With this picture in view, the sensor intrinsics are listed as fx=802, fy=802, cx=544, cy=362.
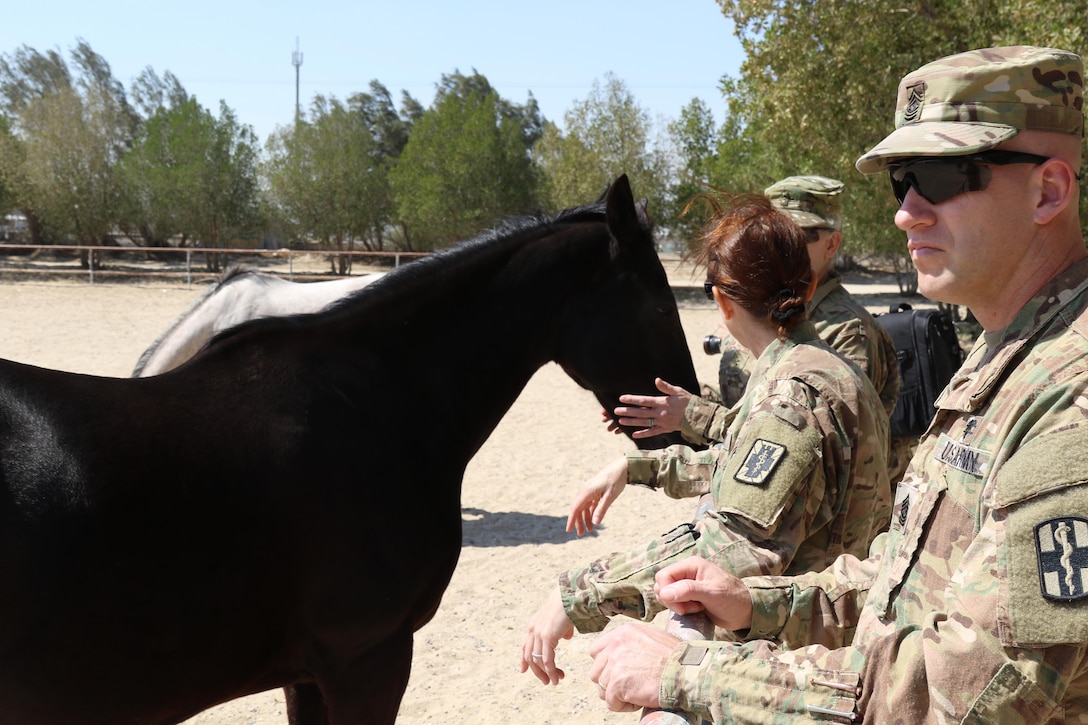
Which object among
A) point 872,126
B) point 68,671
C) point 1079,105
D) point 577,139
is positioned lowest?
point 68,671

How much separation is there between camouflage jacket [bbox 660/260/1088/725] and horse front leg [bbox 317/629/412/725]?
1525mm

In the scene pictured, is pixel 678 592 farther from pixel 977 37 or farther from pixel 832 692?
pixel 977 37

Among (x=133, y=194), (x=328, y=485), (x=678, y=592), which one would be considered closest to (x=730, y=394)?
(x=328, y=485)

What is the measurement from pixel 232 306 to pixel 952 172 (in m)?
5.08

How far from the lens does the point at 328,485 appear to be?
2512 mm

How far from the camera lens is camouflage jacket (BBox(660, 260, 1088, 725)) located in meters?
0.96

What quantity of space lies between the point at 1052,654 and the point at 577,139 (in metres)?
32.0

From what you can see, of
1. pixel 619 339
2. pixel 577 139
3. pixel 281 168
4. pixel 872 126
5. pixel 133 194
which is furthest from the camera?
pixel 281 168

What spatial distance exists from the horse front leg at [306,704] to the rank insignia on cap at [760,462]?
6.16 ft

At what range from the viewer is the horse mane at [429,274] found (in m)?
2.85

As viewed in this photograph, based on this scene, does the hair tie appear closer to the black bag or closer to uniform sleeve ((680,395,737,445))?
uniform sleeve ((680,395,737,445))

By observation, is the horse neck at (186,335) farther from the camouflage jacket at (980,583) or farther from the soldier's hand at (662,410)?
the camouflage jacket at (980,583)

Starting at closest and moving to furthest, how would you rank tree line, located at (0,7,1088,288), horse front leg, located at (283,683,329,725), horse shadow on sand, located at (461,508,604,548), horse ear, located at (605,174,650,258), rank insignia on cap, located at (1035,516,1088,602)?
rank insignia on cap, located at (1035,516,1088,602)
horse front leg, located at (283,683,329,725)
horse ear, located at (605,174,650,258)
horse shadow on sand, located at (461,508,604,548)
tree line, located at (0,7,1088,288)

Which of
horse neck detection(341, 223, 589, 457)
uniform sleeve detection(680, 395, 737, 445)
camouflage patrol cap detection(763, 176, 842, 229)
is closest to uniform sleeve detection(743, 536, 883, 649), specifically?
uniform sleeve detection(680, 395, 737, 445)
